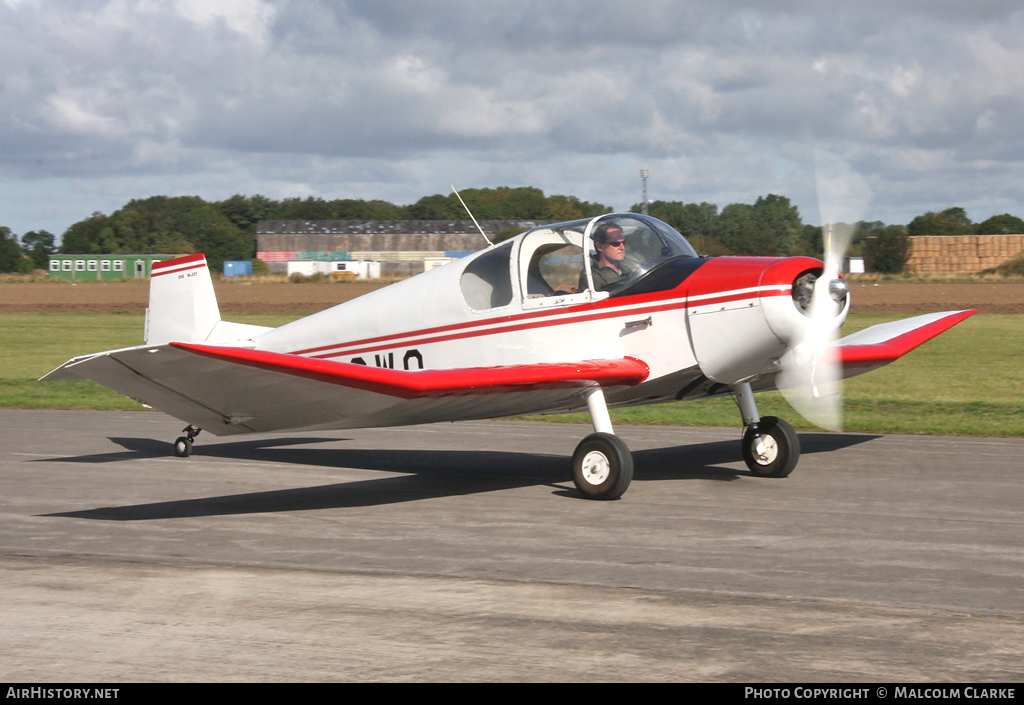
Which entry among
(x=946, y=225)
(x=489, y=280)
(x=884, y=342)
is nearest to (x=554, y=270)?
(x=489, y=280)

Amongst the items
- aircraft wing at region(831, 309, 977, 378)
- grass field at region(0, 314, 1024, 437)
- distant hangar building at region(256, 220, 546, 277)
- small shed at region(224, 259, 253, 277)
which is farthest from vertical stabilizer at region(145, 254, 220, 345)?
distant hangar building at region(256, 220, 546, 277)

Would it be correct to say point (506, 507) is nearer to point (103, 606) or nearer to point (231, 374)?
point (231, 374)

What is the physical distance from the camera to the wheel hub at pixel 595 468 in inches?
326

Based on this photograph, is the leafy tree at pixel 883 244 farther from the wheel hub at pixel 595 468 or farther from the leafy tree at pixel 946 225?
the leafy tree at pixel 946 225

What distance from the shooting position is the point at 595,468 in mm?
8352

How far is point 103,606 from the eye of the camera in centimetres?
515

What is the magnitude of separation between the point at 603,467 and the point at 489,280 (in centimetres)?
212

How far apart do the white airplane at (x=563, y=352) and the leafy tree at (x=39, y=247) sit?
136763 millimetres

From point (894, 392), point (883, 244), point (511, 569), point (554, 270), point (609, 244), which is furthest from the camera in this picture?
point (894, 392)

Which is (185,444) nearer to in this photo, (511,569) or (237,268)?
(511,569)

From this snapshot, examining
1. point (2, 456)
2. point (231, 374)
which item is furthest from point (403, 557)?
point (2, 456)

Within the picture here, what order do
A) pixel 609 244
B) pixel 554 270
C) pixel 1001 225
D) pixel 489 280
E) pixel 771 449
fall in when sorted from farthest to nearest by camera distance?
pixel 1001 225, pixel 771 449, pixel 489 280, pixel 554 270, pixel 609 244

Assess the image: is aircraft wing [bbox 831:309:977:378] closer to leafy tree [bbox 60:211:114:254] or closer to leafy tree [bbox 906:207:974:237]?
leafy tree [bbox 906:207:974:237]

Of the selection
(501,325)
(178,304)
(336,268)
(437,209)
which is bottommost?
(501,325)
